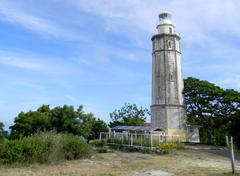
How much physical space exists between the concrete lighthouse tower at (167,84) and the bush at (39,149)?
19974mm

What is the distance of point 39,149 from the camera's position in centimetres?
1366

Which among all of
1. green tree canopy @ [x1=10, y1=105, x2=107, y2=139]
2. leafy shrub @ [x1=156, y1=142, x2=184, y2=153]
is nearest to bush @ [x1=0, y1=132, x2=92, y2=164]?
leafy shrub @ [x1=156, y1=142, x2=184, y2=153]

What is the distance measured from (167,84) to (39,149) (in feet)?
75.1

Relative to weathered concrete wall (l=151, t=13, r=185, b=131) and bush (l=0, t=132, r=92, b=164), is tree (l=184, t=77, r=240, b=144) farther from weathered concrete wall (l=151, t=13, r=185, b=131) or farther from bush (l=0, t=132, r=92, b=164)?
bush (l=0, t=132, r=92, b=164)

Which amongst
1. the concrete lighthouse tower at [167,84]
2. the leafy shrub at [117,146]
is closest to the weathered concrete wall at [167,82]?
the concrete lighthouse tower at [167,84]

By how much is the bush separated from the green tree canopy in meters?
9.53

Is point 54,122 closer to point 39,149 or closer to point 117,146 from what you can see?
point 117,146

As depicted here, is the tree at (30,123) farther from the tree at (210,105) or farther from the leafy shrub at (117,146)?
the tree at (210,105)

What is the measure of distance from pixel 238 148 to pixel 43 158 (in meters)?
15.7

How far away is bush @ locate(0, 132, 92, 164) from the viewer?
1330 cm

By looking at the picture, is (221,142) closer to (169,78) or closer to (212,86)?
(212,86)

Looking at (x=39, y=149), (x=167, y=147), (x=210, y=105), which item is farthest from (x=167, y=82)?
(x=39, y=149)

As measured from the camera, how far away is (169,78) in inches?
1367

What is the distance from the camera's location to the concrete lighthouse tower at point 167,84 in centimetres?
3412
